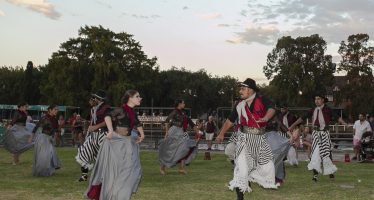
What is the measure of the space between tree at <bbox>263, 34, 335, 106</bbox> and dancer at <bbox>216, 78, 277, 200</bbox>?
70.2 meters

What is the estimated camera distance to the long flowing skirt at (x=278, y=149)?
12.6 metres

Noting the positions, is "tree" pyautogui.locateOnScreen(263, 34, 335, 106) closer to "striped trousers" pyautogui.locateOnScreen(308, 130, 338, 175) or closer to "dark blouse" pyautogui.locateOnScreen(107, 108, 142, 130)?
"striped trousers" pyautogui.locateOnScreen(308, 130, 338, 175)

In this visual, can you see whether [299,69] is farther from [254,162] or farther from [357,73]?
[254,162]

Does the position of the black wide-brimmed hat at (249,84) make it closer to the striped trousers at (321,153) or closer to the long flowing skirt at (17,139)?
the striped trousers at (321,153)

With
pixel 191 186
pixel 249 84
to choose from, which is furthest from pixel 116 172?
pixel 191 186

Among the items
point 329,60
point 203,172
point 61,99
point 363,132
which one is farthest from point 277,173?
point 329,60

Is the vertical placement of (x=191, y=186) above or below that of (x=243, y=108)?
below

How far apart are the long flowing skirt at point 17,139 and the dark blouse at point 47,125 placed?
11.9 ft

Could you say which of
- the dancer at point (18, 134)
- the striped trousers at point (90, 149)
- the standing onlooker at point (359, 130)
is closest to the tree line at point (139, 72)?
the standing onlooker at point (359, 130)

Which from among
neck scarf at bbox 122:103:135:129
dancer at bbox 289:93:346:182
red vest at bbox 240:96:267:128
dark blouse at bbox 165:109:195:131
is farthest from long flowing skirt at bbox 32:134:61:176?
red vest at bbox 240:96:267:128

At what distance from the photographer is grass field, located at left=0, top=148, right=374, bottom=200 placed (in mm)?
10516

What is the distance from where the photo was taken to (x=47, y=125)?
1493 cm

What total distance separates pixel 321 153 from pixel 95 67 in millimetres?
60592

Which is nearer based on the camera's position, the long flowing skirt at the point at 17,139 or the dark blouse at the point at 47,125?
the dark blouse at the point at 47,125
